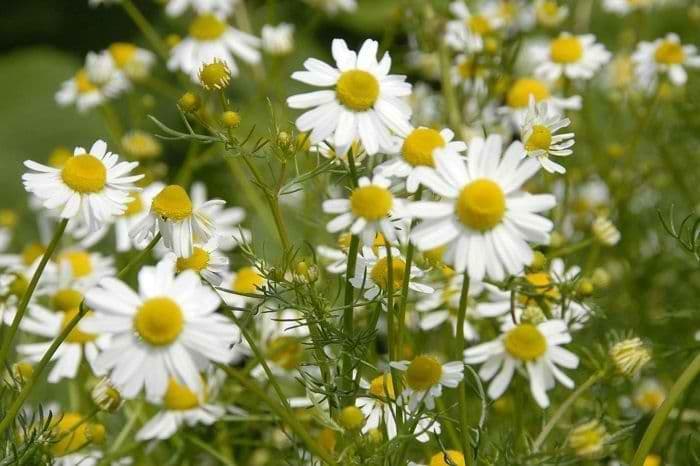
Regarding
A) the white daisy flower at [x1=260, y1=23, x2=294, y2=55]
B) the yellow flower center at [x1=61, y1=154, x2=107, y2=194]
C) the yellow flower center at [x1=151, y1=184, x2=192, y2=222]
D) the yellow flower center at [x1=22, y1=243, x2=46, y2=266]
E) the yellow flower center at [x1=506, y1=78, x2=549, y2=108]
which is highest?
the white daisy flower at [x1=260, y1=23, x2=294, y2=55]

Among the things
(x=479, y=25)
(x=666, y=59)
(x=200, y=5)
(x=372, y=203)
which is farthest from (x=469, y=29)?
(x=372, y=203)

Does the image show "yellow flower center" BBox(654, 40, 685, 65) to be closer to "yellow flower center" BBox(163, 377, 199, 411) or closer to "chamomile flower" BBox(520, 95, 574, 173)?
"chamomile flower" BBox(520, 95, 574, 173)

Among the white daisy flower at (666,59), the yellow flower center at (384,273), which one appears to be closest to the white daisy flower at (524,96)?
the white daisy flower at (666,59)

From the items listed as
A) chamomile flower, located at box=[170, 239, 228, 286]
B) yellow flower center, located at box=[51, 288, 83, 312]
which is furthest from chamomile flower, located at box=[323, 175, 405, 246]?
yellow flower center, located at box=[51, 288, 83, 312]

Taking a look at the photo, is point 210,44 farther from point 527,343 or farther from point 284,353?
point 527,343

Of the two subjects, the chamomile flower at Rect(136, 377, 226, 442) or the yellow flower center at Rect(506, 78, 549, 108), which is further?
the yellow flower center at Rect(506, 78, 549, 108)

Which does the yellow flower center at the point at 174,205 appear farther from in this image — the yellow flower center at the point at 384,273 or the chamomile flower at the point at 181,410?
the chamomile flower at the point at 181,410
